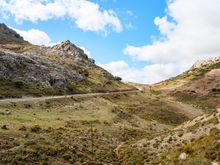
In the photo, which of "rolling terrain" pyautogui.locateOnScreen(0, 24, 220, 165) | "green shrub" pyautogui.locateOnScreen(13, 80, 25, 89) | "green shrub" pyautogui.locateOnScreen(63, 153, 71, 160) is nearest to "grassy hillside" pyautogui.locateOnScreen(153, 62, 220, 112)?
"rolling terrain" pyautogui.locateOnScreen(0, 24, 220, 165)

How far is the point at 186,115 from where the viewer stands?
4336 inches

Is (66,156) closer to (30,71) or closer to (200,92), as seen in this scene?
(30,71)

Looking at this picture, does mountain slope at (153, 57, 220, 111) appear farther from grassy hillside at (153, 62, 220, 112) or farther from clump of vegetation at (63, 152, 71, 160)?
clump of vegetation at (63, 152, 71, 160)

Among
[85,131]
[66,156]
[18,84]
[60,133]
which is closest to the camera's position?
[66,156]

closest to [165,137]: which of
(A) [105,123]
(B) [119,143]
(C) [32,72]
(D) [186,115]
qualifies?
(B) [119,143]

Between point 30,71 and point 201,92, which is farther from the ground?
point 30,71

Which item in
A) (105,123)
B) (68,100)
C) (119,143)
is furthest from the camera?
(68,100)

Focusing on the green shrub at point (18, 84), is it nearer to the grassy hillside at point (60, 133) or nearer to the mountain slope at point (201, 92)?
the grassy hillside at point (60, 133)

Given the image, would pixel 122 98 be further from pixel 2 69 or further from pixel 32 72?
pixel 2 69

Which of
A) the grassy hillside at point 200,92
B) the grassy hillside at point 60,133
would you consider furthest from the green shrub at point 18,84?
the grassy hillside at point 200,92

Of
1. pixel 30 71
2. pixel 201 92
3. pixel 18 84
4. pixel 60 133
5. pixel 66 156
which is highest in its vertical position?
pixel 30 71

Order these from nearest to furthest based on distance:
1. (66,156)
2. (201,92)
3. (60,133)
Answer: (66,156) → (60,133) → (201,92)

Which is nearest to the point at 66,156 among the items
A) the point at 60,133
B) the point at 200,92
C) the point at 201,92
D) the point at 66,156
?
the point at 66,156

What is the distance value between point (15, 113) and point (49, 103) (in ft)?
69.0
